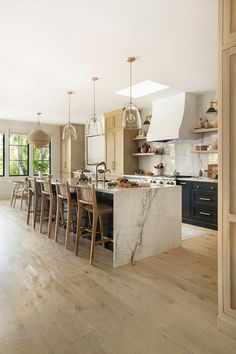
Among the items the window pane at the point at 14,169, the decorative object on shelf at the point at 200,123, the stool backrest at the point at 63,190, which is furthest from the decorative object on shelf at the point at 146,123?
the window pane at the point at 14,169

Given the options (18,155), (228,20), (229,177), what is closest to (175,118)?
(228,20)

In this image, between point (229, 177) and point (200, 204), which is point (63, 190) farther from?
point (200, 204)

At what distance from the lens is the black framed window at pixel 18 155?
8.68m

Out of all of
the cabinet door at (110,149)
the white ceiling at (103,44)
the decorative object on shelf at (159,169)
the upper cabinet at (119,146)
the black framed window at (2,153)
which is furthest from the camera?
the black framed window at (2,153)

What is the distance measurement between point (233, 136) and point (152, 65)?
2597 millimetres

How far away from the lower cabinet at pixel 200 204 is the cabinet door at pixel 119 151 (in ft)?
7.03

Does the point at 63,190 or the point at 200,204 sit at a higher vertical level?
the point at 63,190

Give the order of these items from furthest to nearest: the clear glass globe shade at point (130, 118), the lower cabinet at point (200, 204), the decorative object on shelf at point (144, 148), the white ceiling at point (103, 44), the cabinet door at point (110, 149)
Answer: the cabinet door at point (110, 149), the decorative object on shelf at point (144, 148), the lower cabinet at point (200, 204), the clear glass globe shade at point (130, 118), the white ceiling at point (103, 44)

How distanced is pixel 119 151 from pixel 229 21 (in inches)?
214

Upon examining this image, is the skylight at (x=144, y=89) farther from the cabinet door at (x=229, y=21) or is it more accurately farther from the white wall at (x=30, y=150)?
the white wall at (x=30, y=150)

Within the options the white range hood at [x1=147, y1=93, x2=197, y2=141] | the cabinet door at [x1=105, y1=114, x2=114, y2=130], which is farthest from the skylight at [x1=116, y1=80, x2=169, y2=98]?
the cabinet door at [x1=105, y1=114, x2=114, y2=130]

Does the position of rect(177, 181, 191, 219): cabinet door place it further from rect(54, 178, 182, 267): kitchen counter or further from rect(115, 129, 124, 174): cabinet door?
rect(115, 129, 124, 174): cabinet door

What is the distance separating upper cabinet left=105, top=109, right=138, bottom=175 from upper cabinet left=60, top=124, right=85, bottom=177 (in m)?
2.05

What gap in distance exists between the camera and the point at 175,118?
5.70m
